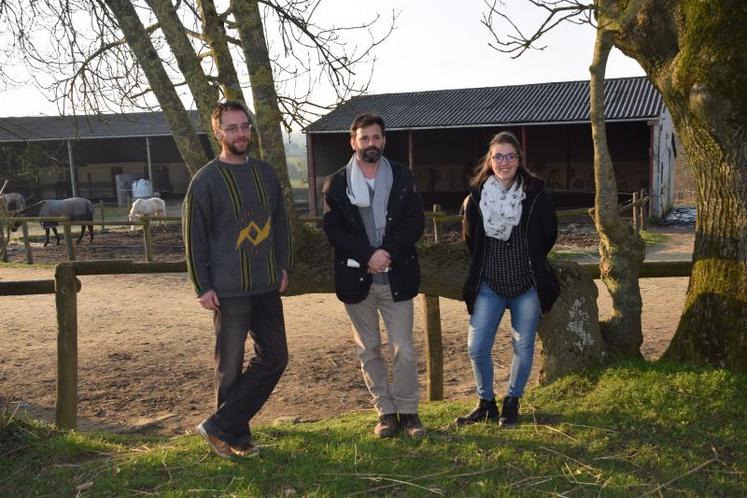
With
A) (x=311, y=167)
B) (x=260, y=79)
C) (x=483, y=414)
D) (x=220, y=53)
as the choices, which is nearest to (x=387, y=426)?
(x=483, y=414)

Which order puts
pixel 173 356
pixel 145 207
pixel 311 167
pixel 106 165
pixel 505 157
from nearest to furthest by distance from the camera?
pixel 505 157 < pixel 173 356 < pixel 145 207 < pixel 311 167 < pixel 106 165

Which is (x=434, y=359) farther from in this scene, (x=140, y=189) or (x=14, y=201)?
(x=140, y=189)

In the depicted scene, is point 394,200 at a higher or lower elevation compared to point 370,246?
higher

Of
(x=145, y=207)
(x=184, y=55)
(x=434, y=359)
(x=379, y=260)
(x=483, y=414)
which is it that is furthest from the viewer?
(x=145, y=207)

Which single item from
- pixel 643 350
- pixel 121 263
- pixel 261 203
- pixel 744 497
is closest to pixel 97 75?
pixel 121 263

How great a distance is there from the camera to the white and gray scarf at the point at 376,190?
3.40 m

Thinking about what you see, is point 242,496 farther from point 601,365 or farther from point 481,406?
point 601,365

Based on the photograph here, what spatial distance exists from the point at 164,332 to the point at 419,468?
543 centimetres

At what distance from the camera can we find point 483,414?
3697mm

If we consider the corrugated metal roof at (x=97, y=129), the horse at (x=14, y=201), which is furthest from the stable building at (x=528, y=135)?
the horse at (x=14, y=201)

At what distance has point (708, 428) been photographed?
132 inches

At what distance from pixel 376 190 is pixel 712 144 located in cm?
184

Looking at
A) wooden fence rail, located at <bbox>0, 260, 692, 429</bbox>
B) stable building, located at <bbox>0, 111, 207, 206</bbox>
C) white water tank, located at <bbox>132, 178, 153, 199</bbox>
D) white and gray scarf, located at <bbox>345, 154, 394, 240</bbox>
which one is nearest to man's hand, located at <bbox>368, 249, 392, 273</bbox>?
white and gray scarf, located at <bbox>345, 154, 394, 240</bbox>

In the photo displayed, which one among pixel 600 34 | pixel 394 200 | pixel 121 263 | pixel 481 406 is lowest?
pixel 481 406
